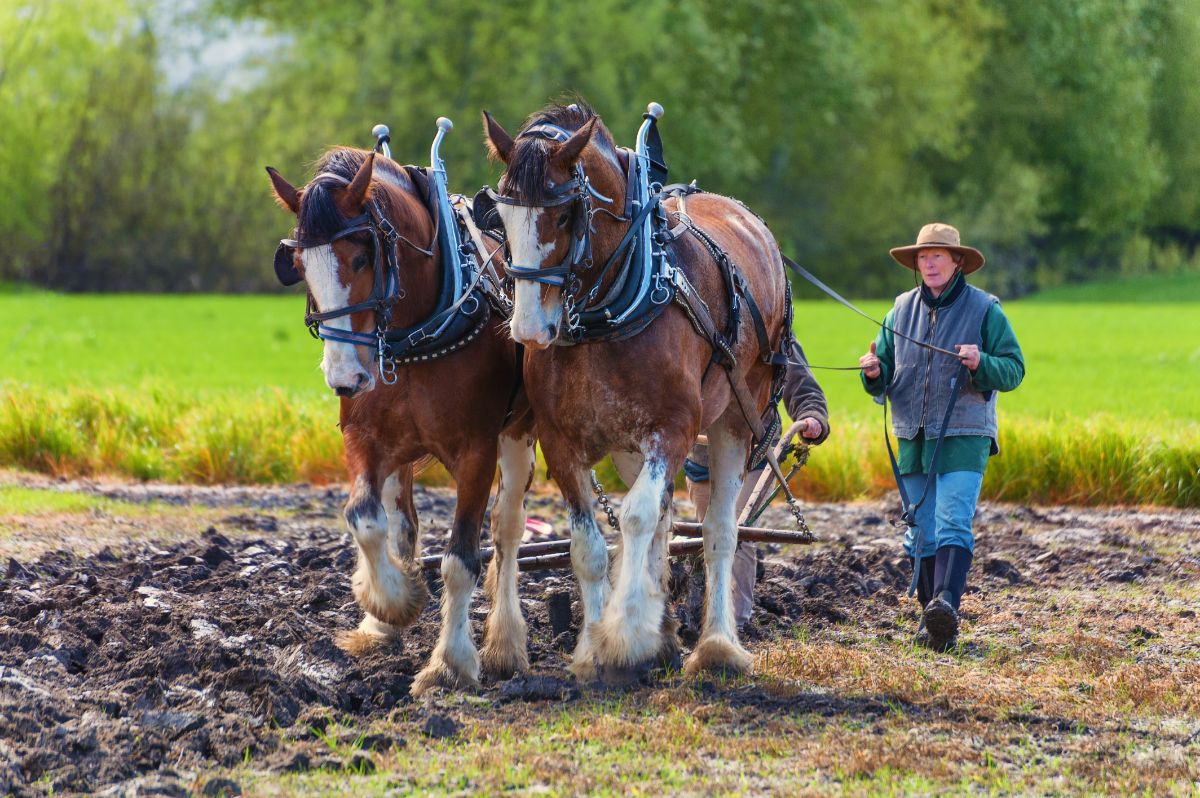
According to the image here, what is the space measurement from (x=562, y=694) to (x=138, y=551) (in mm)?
3442

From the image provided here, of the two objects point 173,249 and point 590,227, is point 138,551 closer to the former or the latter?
point 590,227

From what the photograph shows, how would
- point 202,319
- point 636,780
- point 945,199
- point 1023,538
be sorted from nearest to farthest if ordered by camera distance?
1. point 636,780
2. point 1023,538
3. point 202,319
4. point 945,199

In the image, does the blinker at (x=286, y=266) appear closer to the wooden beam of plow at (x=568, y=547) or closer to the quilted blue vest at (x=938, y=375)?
the wooden beam of plow at (x=568, y=547)

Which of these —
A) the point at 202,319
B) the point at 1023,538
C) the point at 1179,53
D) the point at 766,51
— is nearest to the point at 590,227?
the point at 1023,538

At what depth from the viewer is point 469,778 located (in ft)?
13.9

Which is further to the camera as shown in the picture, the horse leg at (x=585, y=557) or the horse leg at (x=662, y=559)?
the horse leg at (x=662, y=559)

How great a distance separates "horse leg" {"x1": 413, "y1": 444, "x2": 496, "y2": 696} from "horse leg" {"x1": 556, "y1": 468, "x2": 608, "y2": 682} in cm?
27

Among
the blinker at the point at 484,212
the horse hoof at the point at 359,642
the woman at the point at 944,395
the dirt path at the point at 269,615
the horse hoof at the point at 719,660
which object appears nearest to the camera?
the dirt path at the point at 269,615

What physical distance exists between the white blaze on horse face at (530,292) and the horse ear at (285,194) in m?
0.79

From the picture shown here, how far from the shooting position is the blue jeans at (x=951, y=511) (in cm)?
611

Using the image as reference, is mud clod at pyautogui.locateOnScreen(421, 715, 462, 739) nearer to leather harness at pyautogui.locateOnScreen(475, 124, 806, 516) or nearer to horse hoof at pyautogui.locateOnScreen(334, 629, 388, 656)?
horse hoof at pyautogui.locateOnScreen(334, 629, 388, 656)

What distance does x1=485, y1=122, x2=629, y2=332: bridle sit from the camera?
4730 mm

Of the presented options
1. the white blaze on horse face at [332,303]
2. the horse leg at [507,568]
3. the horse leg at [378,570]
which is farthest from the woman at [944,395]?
the white blaze on horse face at [332,303]

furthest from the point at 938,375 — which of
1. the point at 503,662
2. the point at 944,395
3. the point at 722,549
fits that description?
the point at 503,662
